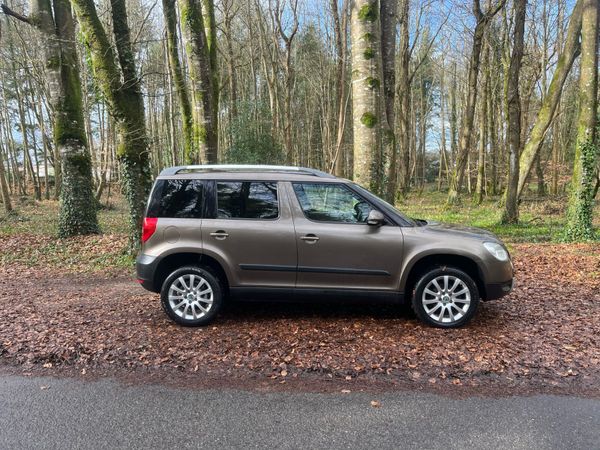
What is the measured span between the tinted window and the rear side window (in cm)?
27

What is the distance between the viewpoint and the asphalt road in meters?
3.20

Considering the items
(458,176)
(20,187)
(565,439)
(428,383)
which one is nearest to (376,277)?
(428,383)

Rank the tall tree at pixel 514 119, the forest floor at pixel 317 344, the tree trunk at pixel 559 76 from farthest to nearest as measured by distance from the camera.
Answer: the tall tree at pixel 514 119
the tree trunk at pixel 559 76
the forest floor at pixel 317 344

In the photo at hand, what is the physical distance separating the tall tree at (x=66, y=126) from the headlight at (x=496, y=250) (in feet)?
35.2

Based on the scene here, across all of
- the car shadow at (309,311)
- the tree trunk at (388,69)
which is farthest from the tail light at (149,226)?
the tree trunk at (388,69)

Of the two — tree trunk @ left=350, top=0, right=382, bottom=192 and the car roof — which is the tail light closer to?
the car roof

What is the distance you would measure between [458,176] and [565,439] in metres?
20.1

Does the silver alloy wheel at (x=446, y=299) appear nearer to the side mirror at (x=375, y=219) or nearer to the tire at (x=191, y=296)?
the side mirror at (x=375, y=219)

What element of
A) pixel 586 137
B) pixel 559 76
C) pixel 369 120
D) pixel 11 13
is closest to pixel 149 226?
pixel 369 120

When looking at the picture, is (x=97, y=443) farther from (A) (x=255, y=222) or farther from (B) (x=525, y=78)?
(B) (x=525, y=78)

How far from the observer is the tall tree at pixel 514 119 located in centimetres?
1411

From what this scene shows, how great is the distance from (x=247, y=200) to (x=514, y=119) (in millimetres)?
12522

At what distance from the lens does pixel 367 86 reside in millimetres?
8773

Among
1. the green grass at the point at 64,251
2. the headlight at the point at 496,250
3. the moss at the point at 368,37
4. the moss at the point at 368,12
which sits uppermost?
the moss at the point at 368,12
